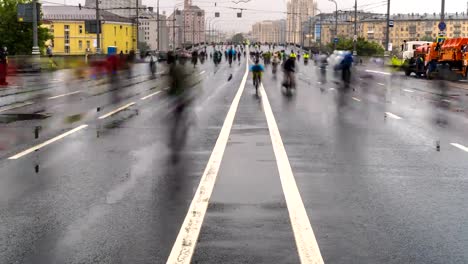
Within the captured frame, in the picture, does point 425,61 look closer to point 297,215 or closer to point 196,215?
point 297,215

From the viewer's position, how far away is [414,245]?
5445mm

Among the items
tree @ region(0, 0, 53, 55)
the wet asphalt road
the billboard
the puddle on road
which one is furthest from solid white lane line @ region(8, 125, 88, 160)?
tree @ region(0, 0, 53, 55)

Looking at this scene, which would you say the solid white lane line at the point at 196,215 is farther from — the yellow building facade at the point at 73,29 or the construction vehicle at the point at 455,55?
the yellow building facade at the point at 73,29

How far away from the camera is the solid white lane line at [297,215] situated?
203 inches

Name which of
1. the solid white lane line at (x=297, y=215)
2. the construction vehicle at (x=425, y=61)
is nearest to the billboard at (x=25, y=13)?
the construction vehicle at (x=425, y=61)

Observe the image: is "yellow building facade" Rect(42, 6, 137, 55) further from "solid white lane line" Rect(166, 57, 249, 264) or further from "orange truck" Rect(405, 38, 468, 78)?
"solid white lane line" Rect(166, 57, 249, 264)

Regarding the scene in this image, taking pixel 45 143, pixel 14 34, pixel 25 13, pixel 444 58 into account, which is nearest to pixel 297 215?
pixel 45 143

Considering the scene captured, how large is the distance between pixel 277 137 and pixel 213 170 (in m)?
3.87

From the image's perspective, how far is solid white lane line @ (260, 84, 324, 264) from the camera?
5167 millimetres

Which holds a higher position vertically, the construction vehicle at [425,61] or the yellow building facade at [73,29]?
the yellow building facade at [73,29]

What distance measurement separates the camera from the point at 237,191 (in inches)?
299

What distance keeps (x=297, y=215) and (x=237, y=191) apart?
1291mm

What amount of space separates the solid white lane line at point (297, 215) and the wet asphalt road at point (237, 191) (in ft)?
0.23

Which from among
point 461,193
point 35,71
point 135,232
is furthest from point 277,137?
point 35,71
